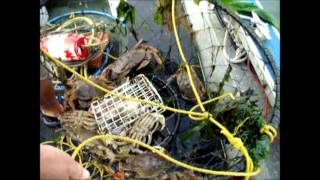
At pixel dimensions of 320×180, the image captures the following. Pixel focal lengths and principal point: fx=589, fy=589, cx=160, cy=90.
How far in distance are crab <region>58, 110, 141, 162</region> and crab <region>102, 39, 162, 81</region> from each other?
6.6 inches

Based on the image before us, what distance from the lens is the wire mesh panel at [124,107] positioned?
2133 mm

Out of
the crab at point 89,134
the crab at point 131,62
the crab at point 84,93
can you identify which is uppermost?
the crab at point 131,62

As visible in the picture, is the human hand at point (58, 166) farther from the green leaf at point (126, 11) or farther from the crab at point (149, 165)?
the green leaf at point (126, 11)

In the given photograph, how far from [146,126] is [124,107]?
11cm

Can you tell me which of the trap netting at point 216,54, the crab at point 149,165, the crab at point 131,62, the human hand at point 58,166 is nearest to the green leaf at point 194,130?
the trap netting at point 216,54

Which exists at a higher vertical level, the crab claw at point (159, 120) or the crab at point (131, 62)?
the crab at point (131, 62)

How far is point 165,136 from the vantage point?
6.97 feet

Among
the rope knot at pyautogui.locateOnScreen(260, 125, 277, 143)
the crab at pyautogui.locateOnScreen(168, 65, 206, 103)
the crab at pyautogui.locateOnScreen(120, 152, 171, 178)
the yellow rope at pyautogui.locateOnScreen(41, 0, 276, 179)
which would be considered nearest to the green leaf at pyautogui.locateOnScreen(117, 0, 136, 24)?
the yellow rope at pyautogui.locateOnScreen(41, 0, 276, 179)

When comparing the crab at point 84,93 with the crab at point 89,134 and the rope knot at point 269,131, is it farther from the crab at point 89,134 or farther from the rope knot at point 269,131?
the rope knot at point 269,131

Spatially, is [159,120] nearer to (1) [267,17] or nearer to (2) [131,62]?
(2) [131,62]

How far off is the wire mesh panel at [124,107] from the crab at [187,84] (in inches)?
3.5

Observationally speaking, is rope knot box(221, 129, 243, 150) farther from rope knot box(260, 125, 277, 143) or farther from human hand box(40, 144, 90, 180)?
human hand box(40, 144, 90, 180)

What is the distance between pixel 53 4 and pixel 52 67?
0.24 m
